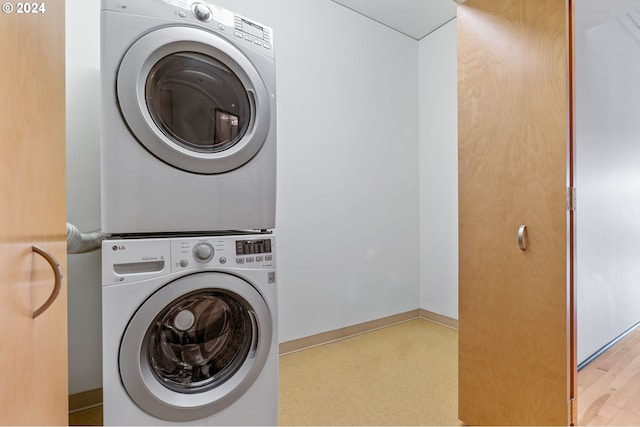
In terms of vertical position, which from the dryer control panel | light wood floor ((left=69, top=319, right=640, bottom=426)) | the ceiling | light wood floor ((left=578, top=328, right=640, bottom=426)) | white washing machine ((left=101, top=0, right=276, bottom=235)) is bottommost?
light wood floor ((left=69, top=319, right=640, bottom=426))

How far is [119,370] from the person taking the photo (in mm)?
1021

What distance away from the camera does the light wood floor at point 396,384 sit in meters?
1.48

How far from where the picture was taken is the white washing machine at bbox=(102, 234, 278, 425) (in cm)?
103

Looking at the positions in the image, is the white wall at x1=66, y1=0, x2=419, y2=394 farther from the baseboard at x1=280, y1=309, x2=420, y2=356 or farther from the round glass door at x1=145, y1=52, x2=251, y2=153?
the round glass door at x1=145, y1=52, x2=251, y2=153

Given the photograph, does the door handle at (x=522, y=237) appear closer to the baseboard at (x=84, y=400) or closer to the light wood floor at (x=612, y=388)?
the light wood floor at (x=612, y=388)

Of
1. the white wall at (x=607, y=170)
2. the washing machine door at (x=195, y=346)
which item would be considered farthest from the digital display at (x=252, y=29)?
the white wall at (x=607, y=170)

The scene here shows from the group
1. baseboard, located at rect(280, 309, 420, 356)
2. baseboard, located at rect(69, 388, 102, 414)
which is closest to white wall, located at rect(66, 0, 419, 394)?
baseboard, located at rect(280, 309, 420, 356)

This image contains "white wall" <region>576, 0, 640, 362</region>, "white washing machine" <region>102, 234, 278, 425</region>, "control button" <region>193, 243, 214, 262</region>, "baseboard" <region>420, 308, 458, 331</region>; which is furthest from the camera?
"baseboard" <region>420, 308, 458, 331</region>

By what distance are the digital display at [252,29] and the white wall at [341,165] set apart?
0.81 meters

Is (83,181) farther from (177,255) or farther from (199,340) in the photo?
(199,340)

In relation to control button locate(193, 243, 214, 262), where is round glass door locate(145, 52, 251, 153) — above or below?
above

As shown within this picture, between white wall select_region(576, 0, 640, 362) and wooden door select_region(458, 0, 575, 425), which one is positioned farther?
white wall select_region(576, 0, 640, 362)

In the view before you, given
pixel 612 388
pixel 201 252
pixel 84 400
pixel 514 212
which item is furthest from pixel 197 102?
pixel 612 388

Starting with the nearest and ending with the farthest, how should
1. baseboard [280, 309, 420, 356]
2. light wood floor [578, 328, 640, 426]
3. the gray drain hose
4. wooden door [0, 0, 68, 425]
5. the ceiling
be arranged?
wooden door [0, 0, 68, 425] < the gray drain hose < light wood floor [578, 328, 640, 426] < baseboard [280, 309, 420, 356] < the ceiling
